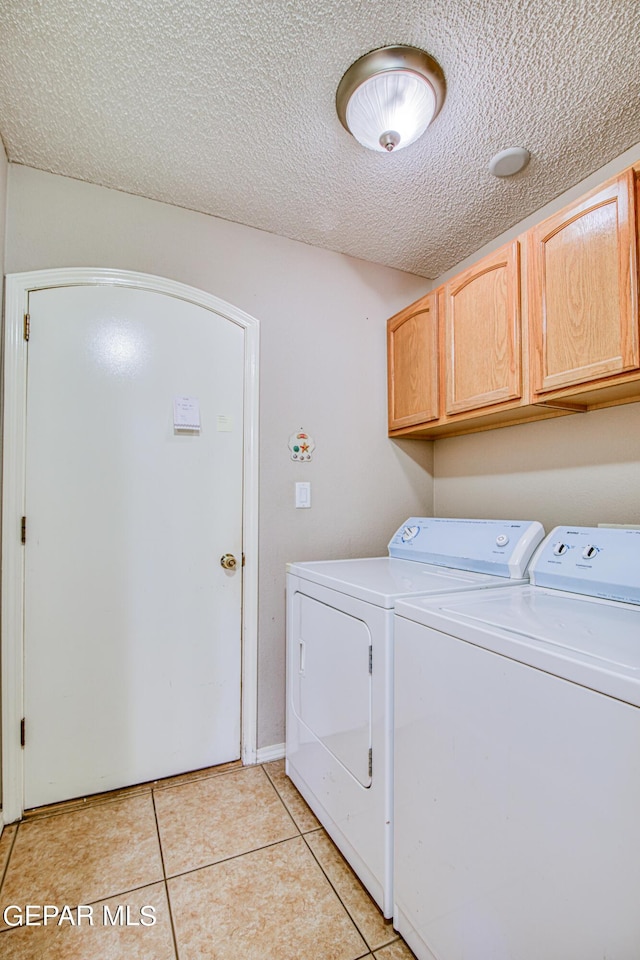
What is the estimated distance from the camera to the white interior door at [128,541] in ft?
5.53

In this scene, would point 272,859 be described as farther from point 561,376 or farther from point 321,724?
point 561,376

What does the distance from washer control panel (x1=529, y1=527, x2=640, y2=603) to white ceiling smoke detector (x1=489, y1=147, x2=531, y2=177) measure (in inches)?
54.9

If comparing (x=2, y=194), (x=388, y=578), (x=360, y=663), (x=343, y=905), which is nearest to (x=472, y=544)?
(x=388, y=578)

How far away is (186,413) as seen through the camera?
6.27 feet

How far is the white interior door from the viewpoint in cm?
169

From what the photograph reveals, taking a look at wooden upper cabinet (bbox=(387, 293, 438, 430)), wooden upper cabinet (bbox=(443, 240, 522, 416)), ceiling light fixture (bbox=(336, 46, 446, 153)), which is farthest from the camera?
wooden upper cabinet (bbox=(387, 293, 438, 430))

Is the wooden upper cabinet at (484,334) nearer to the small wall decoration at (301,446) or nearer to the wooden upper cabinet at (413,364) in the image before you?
the wooden upper cabinet at (413,364)

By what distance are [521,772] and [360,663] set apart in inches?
22.5

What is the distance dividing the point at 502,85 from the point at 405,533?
171 cm

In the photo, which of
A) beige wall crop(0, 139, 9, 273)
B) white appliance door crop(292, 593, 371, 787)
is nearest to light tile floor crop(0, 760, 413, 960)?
white appliance door crop(292, 593, 371, 787)

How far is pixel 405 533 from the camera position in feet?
7.10

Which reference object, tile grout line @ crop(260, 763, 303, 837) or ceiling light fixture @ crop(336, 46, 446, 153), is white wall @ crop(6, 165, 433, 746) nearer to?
tile grout line @ crop(260, 763, 303, 837)

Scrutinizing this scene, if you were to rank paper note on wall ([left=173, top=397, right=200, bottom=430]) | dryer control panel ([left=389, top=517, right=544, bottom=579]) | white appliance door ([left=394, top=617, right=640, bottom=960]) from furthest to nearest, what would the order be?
1. paper note on wall ([left=173, top=397, right=200, bottom=430])
2. dryer control panel ([left=389, top=517, right=544, bottom=579])
3. white appliance door ([left=394, top=617, right=640, bottom=960])

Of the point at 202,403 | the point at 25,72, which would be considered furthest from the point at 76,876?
the point at 25,72
